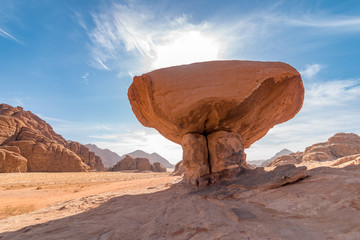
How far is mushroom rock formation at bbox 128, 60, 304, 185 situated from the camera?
5906mm

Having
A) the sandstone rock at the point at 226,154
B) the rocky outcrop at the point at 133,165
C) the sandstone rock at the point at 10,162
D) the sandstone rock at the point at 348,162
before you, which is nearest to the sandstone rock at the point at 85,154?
the rocky outcrop at the point at 133,165

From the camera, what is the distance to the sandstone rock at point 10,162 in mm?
27891

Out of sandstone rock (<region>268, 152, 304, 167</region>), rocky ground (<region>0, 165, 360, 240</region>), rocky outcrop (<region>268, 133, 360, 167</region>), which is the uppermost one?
rocky outcrop (<region>268, 133, 360, 167</region>)

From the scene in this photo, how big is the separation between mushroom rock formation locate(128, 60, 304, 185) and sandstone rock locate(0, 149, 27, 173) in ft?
109

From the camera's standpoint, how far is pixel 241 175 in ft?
19.9

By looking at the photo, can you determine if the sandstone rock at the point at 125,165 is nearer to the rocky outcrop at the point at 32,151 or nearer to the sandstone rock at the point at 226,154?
the rocky outcrop at the point at 32,151

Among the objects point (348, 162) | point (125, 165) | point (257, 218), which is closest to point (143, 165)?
point (125, 165)

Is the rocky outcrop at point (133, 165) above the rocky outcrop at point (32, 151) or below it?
below

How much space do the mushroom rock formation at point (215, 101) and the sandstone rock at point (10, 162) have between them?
109 feet

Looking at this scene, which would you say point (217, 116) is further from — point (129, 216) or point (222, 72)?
point (129, 216)

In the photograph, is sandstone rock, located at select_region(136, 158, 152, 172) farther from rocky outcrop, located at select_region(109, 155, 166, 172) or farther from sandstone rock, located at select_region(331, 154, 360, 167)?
sandstone rock, located at select_region(331, 154, 360, 167)

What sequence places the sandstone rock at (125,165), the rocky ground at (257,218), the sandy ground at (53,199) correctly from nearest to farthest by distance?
the rocky ground at (257,218)
the sandy ground at (53,199)
the sandstone rock at (125,165)

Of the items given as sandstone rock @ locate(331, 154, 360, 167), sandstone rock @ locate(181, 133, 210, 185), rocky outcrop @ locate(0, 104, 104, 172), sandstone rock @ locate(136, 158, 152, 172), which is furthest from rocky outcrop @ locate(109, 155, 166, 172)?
sandstone rock @ locate(331, 154, 360, 167)

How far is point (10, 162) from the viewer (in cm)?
2886
